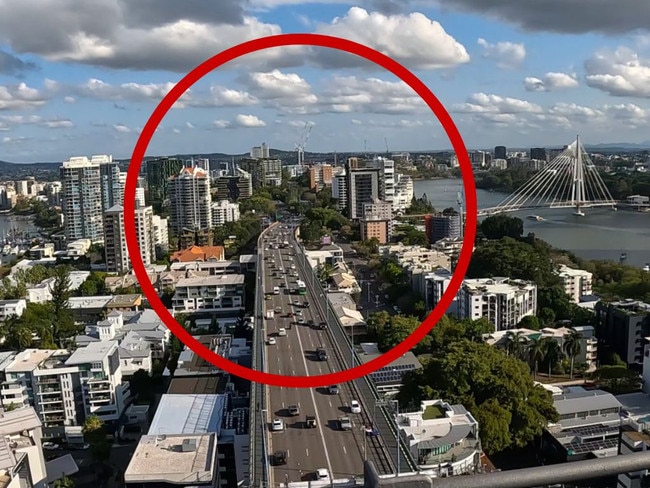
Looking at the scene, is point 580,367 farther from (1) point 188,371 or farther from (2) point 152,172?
(2) point 152,172

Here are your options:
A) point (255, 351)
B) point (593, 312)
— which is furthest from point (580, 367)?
point (255, 351)

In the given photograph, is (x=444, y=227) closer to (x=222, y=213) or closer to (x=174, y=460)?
(x=222, y=213)

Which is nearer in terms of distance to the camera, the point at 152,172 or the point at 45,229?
the point at 45,229

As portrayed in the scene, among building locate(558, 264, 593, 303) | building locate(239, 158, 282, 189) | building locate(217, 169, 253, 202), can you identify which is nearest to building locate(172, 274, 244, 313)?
building locate(558, 264, 593, 303)

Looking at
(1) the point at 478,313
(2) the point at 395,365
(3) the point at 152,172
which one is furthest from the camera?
(3) the point at 152,172

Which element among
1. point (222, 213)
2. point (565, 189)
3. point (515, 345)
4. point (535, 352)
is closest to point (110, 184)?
point (222, 213)

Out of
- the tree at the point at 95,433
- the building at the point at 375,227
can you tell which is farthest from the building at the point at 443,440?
the building at the point at 375,227
